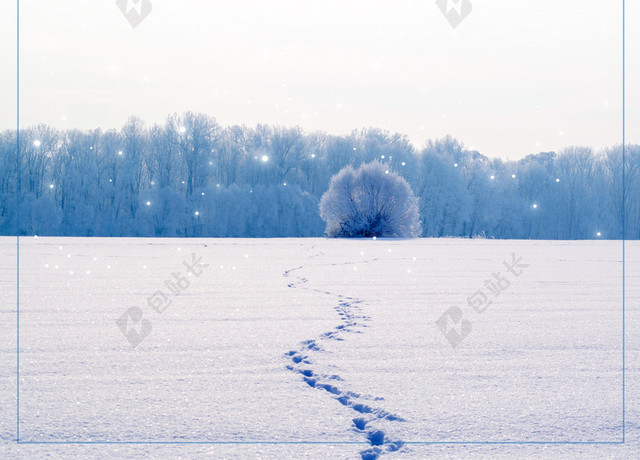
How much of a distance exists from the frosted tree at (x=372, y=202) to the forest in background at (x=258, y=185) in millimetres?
6014

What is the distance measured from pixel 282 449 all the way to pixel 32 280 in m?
4.86

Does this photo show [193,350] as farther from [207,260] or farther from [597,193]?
[597,193]

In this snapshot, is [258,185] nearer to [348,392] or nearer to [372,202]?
[372,202]

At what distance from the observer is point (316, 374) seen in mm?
2266

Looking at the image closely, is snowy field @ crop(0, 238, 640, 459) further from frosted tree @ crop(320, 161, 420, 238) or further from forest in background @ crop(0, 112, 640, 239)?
forest in background @ crop(0, 112, 640, 239)

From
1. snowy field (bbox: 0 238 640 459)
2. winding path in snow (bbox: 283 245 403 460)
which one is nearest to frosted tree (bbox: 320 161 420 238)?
snowy field (bbox: 0 238 640 459)

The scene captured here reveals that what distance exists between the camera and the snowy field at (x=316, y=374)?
1654 mm

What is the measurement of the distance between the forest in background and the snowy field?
19098 mm

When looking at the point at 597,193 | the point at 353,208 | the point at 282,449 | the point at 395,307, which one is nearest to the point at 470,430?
the point at 282,449

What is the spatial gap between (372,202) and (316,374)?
56.2 ft

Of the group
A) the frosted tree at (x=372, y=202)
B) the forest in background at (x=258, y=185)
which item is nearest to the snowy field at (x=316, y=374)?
the frosted tree at (x=372, y=202)

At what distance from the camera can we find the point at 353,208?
1938 centimetres

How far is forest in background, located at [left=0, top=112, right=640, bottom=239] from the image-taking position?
25453 mm

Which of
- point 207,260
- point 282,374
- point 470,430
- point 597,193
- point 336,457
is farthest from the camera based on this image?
point 597,193
